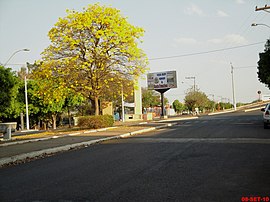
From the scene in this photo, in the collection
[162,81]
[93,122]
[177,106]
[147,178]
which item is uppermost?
[162,81]

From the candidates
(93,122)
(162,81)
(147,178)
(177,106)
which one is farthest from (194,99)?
(147,178)

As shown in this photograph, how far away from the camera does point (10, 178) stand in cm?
779

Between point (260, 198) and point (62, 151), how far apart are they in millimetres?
9449

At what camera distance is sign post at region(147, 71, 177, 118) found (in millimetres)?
49844

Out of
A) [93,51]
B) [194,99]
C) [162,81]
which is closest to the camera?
[93,51]

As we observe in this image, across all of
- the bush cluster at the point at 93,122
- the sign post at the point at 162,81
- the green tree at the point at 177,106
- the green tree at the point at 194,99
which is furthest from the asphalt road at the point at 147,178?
the green tree at the point at 177,106

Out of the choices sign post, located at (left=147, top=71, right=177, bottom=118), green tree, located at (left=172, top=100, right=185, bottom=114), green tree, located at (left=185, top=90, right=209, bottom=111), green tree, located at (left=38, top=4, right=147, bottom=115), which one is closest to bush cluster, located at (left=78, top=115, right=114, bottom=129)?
green tree, located at (left=38, top=4, right=147, bottom=115)

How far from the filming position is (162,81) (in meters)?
50.5

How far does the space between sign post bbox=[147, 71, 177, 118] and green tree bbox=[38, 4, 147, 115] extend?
27.0m

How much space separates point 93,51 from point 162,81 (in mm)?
29355

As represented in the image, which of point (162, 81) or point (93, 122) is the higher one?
point (162, 81)

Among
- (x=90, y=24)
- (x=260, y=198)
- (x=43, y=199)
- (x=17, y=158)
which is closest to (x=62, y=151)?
(x=17, y=158)

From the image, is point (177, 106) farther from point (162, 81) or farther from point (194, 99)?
point (162, 81)

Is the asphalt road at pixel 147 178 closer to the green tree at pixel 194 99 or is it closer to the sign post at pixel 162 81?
the sign post at pixel 162 81
